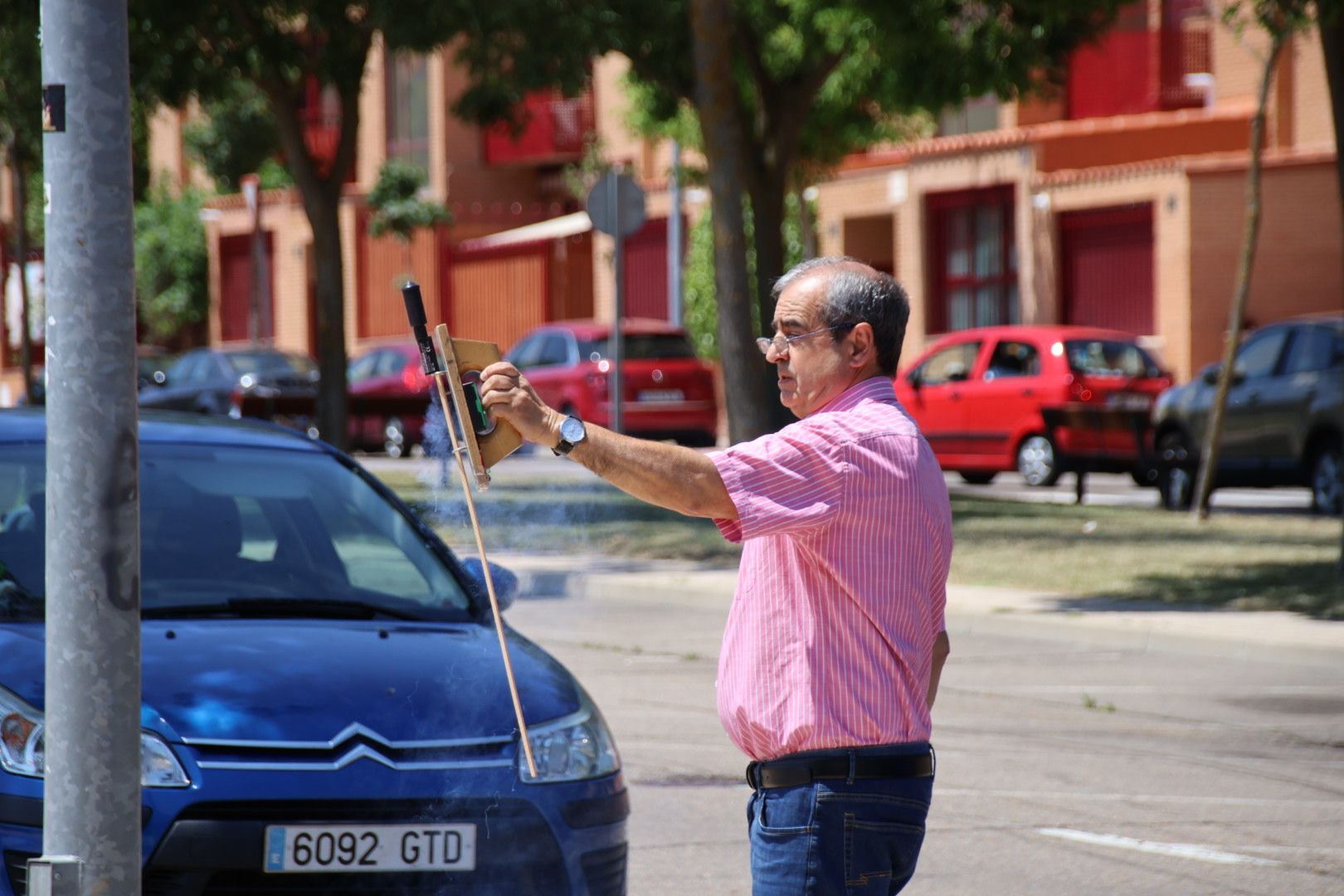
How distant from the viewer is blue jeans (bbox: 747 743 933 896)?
3.29m

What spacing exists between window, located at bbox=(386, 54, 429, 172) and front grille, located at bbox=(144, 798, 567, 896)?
42.7 m

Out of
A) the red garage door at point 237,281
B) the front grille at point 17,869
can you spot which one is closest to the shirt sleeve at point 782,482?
the front grille at point 17,869

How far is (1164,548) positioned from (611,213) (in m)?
4.96

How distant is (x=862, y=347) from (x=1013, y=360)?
20726 mm

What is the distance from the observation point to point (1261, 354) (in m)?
20.1

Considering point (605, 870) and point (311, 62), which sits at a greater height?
point (311, 62)

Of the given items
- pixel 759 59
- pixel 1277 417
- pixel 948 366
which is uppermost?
pixel 759 59

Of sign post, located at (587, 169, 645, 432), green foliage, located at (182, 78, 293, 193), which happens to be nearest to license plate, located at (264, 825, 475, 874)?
sign post, located at (587, 169, 645, 432)

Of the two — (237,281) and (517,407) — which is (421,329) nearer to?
(517,407)

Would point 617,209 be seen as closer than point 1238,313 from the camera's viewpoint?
Yes

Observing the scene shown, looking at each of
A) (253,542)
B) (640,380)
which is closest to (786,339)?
(253,542)

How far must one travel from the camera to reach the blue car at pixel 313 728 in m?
4.54

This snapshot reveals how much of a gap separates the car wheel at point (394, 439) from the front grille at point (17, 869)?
2187cm

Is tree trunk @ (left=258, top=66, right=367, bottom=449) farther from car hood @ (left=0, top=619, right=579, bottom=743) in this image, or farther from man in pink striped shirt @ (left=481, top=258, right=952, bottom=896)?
man in pink striped shirt @ (left=481, top=258, right=952, bottom=896)
